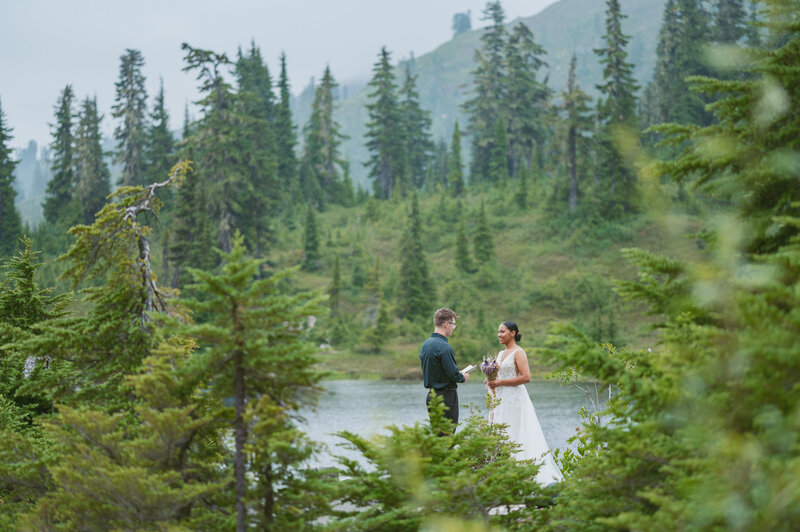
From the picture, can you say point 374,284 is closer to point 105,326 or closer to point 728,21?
point 728,21

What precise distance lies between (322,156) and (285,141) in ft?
12.3

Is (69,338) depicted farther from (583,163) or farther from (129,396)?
(583,163)

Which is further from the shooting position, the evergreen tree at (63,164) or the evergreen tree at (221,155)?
the evergreen tree at (63,164)

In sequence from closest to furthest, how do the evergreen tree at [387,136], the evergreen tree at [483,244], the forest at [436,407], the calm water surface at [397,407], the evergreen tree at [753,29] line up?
the forest at [436,407]
the evergreen tree at [753,29]
the calm water surface at [397,407]
the evergreen tree at [483,244]
the evergreen tree at [387,136]

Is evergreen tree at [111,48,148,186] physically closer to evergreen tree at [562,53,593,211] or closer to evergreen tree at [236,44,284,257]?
evergreen tree at [236,44,284,257]

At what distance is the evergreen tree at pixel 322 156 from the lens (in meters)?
71.5

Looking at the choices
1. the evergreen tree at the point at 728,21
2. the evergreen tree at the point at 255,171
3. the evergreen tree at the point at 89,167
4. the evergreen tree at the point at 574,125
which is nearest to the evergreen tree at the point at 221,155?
the evergreen tree at the point at 255,171

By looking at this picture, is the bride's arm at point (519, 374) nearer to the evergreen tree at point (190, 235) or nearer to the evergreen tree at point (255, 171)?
the evergreen tree at point (190, 235)

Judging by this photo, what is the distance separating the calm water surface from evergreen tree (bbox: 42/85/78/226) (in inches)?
1371

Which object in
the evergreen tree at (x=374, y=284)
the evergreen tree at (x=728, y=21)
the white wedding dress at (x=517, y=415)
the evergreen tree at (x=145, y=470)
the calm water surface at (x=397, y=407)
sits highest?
the evergreen tree at (x=728, y=21)

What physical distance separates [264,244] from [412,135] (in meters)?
29.2

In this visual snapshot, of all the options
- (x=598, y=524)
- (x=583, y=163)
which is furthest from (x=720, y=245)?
(x=583, y=163)

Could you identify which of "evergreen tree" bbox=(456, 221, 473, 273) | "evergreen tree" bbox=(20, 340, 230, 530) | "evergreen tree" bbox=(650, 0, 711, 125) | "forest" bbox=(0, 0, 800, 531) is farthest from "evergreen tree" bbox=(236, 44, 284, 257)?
"evergreen tree" bbox=(20, 340, 230, 530)

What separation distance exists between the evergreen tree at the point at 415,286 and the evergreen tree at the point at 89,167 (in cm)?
2541
